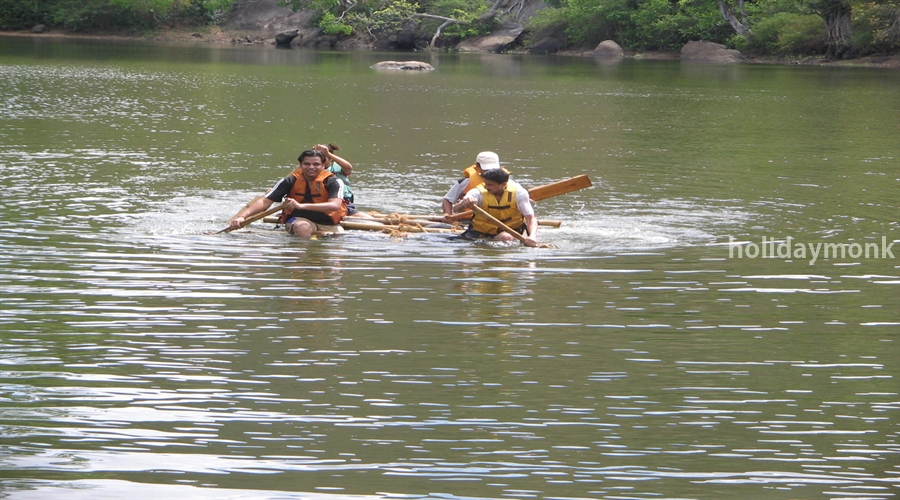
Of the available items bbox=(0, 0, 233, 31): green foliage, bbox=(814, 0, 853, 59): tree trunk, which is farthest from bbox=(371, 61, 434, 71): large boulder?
bbox=(0, 0, 233, 31): green foliage

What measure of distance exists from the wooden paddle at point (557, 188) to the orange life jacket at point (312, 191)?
137 centimetres

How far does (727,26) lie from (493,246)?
2419 inches

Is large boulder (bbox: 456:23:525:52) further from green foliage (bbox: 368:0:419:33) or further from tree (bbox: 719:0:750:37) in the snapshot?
tree (bbox: 719:0:750:37)

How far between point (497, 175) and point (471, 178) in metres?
0.96

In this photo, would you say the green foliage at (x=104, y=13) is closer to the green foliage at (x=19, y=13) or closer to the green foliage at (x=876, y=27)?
the green foliage at (x=19, y=13)

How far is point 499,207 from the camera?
13.1m

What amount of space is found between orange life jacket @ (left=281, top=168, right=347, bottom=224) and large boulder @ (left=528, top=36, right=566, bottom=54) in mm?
64388

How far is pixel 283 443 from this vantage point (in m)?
6.49

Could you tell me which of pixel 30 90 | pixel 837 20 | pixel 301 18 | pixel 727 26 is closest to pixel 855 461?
pixel 30 90

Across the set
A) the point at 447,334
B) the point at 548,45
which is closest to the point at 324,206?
the point at 447,334

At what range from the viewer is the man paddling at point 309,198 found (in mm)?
13289

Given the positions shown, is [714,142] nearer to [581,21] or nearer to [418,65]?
[418,65]

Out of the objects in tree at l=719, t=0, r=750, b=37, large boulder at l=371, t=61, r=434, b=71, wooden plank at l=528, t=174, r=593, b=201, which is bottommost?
wooden plank at l=528, t=174, r=593, b=201

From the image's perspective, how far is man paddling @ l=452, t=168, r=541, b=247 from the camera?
12.9 metres
